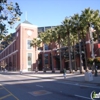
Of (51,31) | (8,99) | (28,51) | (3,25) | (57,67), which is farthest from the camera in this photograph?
(28,51)

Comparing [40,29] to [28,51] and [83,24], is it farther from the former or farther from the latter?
[83,24]

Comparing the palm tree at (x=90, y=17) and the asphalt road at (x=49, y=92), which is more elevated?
the palm tree at (x=90, y=17)

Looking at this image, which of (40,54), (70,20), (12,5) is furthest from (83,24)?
(40,54)

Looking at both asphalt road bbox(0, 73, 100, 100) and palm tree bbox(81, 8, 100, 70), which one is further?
palm tree bbox(81, 8, 100, 70)

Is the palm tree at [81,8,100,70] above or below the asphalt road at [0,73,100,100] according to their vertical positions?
above

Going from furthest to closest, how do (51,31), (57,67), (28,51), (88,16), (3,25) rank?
(28,51)
(57,67)
(51,31)
(88,16)
(3,25)

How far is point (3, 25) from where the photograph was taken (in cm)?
1005

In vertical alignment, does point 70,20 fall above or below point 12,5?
Answer: above

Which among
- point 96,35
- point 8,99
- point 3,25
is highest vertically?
A: point 96,35

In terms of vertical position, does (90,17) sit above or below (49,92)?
above

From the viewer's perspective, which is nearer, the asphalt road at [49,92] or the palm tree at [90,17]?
the asphalt road at [49,92]

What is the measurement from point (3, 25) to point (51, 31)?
32.5 m

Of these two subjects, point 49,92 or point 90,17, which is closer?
point 49,92

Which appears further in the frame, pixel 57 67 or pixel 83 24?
pixel 57 67
